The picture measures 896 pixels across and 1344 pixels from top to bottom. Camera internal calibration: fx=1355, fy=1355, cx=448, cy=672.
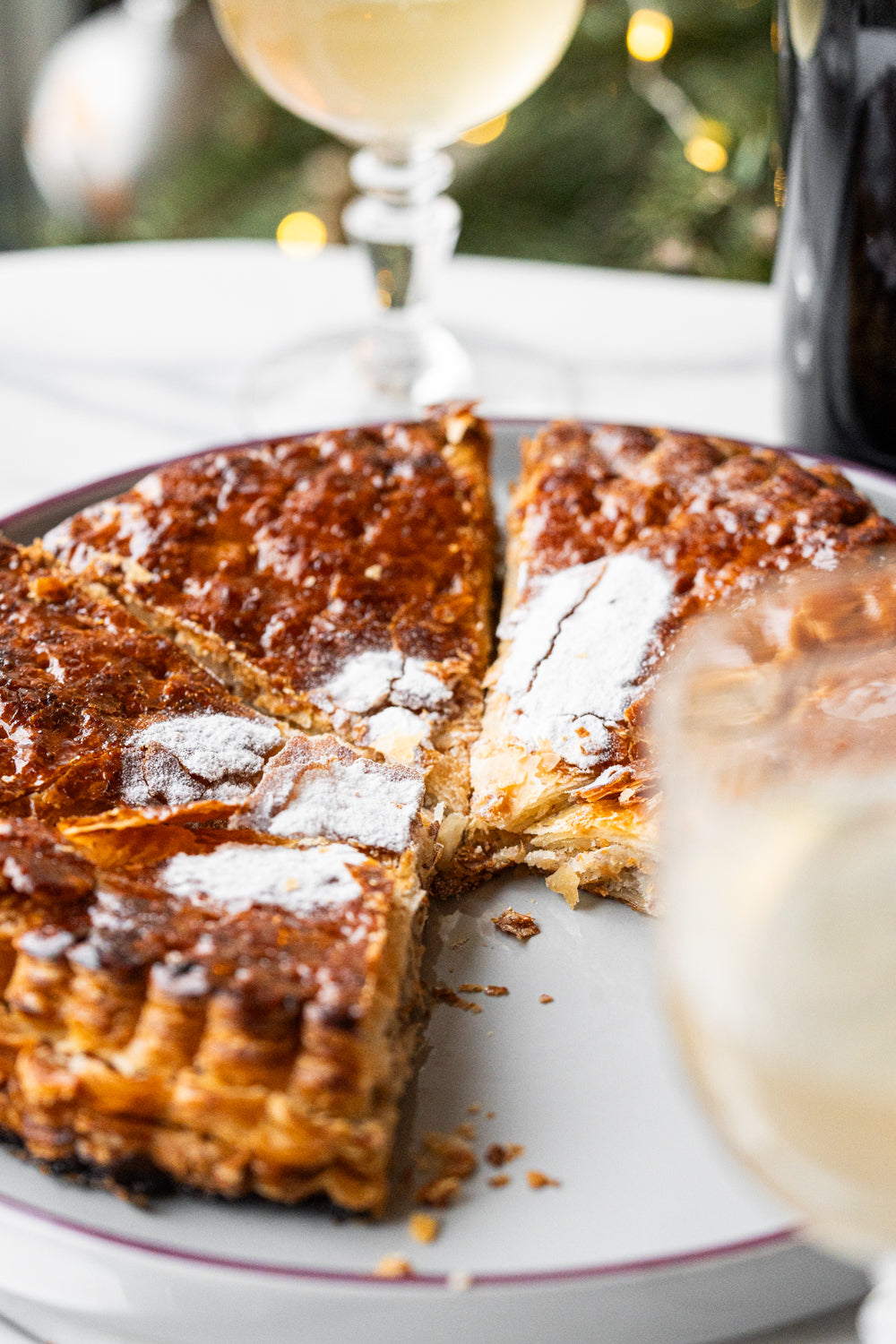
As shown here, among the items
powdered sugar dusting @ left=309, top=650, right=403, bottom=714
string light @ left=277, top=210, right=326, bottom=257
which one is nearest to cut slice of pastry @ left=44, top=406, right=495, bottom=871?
powdered sugar dusting @ left=309, top=650, right=403, bottom=714

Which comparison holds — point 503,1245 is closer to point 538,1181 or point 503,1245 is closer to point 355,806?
point 538,1181

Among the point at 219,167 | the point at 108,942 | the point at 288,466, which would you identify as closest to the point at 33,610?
the point at 288,466

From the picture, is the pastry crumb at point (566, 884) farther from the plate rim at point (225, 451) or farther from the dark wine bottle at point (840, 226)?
the dark wine bottle at point (840, 226)

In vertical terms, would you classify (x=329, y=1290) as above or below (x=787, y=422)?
below

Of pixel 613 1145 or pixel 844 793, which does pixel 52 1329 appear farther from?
pixel 844 793

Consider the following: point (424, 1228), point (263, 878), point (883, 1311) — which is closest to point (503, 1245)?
point (424, 1228)

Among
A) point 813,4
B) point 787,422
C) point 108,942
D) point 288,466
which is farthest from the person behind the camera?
point 787,422

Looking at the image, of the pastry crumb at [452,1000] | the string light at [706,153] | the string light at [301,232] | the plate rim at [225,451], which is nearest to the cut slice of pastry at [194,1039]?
the pastry crumb at [452,1000]

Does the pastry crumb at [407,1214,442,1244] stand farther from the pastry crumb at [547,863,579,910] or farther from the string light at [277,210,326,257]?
the string light at [277,210,326,257]
